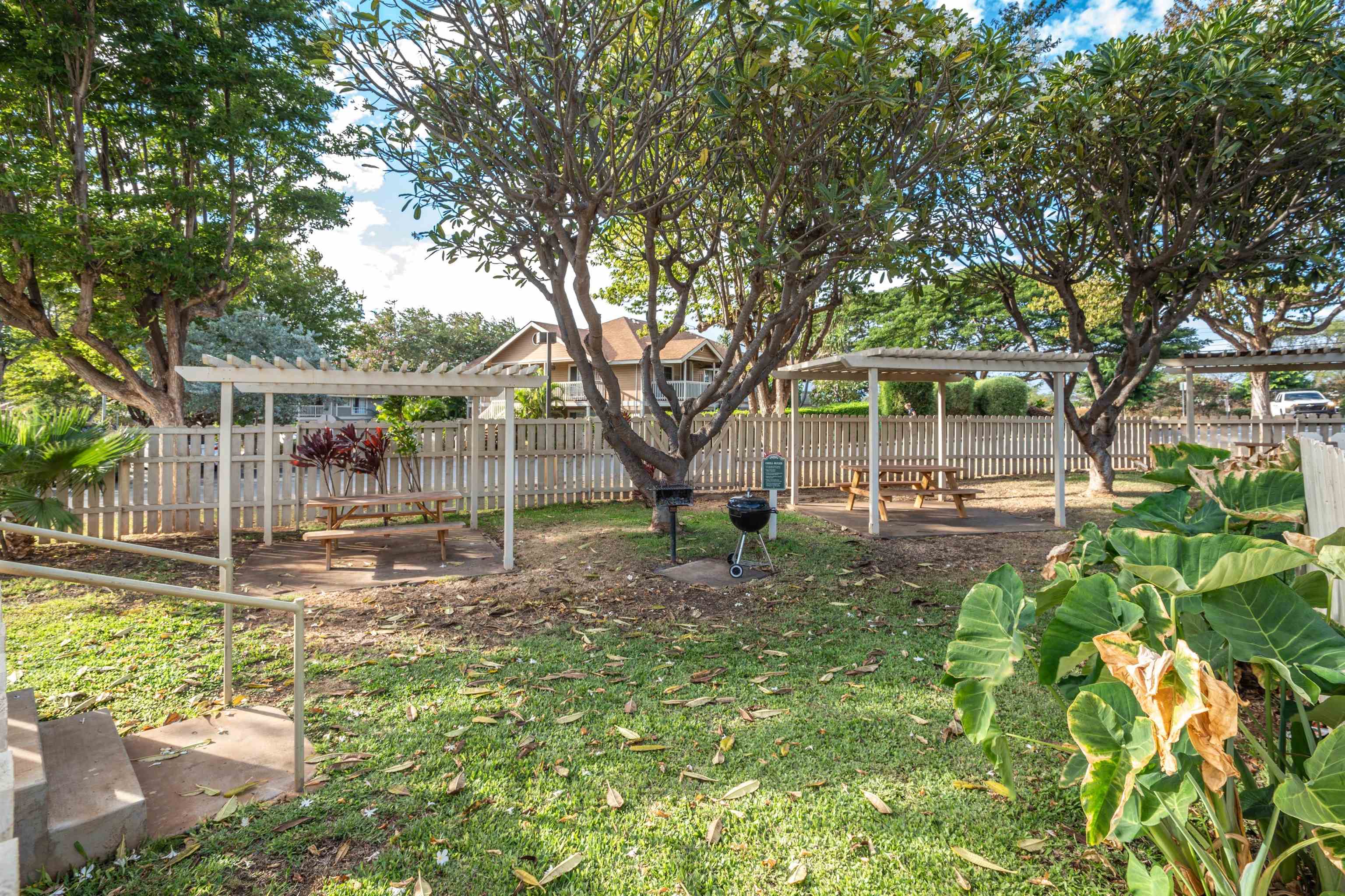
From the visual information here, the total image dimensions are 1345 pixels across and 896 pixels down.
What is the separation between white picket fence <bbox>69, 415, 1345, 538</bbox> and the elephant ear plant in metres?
1.87

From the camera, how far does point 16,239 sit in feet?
29.4


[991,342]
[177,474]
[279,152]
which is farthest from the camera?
[991,342]

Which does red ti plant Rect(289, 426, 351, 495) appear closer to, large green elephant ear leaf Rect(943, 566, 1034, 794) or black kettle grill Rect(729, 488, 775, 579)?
black kettle grill Rect(729, 488, 775, 579)

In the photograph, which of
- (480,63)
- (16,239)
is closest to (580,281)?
(480,63)

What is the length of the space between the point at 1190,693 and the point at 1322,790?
42cm

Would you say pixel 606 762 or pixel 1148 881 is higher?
pixel 1148 881

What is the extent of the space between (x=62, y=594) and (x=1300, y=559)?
7800 mm

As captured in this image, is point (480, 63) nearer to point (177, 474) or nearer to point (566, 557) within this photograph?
point (566, 557)

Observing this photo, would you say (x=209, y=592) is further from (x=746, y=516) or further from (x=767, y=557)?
(x=767, y=557)

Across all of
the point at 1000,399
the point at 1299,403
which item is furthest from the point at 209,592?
the point at 1299,403

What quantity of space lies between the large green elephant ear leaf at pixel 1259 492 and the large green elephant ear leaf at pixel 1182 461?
27 cm

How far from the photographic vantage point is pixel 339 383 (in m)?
6.03

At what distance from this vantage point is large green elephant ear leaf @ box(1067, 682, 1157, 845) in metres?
1.57

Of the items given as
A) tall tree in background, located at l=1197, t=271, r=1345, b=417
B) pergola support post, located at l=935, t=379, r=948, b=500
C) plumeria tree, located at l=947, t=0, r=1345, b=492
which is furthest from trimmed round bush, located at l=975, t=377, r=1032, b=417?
pergola support post, located at l=935, t=379, r=948, b=500
